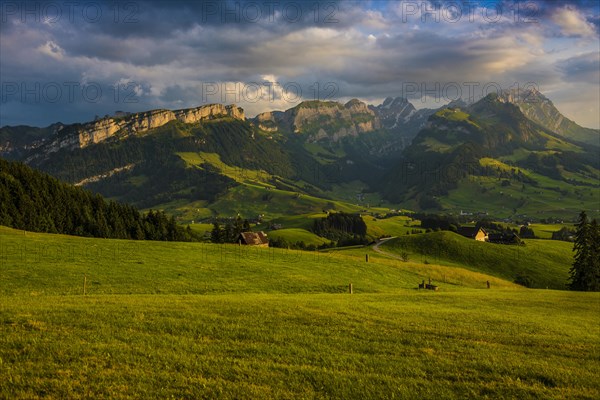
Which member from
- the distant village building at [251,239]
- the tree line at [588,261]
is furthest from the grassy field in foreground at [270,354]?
the distant village building at [251,239]

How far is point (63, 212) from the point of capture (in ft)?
394

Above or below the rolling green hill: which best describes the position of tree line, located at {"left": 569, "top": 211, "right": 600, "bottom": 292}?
above

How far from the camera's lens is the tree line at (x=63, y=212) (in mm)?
107375

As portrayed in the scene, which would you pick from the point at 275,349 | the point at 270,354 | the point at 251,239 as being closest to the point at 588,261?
the point at 275,349

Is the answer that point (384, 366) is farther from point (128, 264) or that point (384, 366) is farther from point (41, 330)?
point (128, 264)

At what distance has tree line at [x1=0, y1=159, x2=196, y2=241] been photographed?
352 feet

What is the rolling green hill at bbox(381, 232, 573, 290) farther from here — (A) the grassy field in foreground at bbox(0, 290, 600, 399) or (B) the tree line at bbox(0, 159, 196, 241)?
(A) the grassy field in foreground at bbox(0, 290, 600, 399)

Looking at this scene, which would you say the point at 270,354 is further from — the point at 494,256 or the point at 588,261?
the point at 494,256

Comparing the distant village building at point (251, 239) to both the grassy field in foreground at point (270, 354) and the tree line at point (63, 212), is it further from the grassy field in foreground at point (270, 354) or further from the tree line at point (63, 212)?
the grassy field in foreground at point (270, 354)

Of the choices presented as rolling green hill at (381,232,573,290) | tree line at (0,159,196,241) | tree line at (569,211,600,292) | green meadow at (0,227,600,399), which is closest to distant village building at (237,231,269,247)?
tree line at (0,159,196,241)

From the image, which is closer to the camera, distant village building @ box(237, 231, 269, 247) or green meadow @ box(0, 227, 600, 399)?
green meadow @ box(0, 227, 600, 399)

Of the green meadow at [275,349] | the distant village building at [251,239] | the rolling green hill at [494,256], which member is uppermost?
the green meadow at [275,349]

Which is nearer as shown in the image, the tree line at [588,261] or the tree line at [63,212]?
the tree line at [588,261]

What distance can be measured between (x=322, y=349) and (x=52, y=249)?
163 ft
